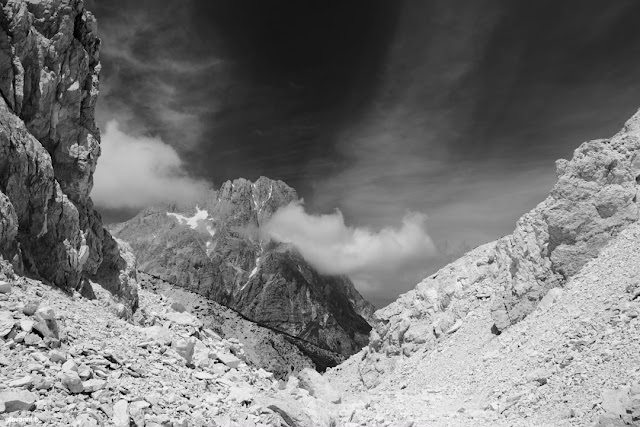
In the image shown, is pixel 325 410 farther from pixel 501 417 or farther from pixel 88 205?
pixel 88 205

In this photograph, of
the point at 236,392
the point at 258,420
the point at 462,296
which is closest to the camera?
the point at 258,420

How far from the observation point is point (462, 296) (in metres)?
45.2

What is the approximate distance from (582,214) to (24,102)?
129ft

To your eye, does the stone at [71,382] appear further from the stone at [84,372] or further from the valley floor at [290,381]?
the stone at [84,372]

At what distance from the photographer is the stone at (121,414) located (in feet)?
40.6

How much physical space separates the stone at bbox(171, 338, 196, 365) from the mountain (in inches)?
1007

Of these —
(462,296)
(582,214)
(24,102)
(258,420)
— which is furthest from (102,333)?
(462,296)

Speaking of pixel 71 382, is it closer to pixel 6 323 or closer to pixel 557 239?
pixel 6 323

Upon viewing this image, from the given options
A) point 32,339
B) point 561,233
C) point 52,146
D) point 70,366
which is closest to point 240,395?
point 70,366

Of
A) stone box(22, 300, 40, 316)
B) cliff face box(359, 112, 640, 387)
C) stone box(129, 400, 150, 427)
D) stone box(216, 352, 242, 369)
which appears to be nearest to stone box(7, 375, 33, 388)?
stone box(129, 400, 150, 427)

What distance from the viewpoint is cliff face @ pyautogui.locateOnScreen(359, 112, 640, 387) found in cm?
3266

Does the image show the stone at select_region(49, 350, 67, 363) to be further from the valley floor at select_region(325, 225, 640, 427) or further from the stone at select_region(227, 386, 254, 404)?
the valley floor at select_region(325, 225, 640, 427)

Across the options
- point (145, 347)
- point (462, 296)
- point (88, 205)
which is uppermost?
point (88, 205)

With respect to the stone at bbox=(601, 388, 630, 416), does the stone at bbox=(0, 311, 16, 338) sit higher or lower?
higher
